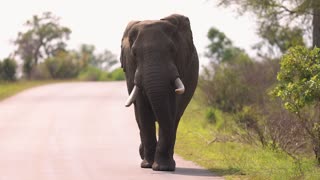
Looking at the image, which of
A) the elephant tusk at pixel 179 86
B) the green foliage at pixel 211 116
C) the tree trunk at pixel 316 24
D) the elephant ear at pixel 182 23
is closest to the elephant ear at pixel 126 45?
the elephant ear at pixel 182 23

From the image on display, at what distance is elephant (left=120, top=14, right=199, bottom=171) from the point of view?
13812mm

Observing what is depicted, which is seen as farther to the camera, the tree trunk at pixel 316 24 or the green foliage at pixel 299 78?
the tree trunk at pixel 316 24

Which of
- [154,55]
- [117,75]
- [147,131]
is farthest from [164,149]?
[117,75]

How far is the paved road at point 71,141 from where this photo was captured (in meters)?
14.0

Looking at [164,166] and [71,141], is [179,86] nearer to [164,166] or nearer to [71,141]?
[164,166]

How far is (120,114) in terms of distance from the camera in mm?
30344

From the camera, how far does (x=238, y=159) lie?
16500 mm

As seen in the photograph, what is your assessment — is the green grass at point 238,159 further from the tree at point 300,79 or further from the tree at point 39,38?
the tree at point 39,38

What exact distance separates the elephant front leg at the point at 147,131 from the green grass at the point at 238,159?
3.46 ft

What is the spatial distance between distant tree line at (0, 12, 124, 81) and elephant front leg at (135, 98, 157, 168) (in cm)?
4737

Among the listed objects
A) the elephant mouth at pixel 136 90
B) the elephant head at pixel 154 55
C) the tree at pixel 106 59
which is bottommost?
the tree at pixel 106 59

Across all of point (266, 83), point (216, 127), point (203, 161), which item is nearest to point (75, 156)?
point (203, 161)

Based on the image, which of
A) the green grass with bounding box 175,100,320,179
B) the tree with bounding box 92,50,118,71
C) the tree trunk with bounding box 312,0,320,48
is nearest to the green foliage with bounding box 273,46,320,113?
the green grass with bounding box 175,100,320,179

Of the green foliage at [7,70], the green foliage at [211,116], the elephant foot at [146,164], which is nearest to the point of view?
the elephant foot at [146,164]
